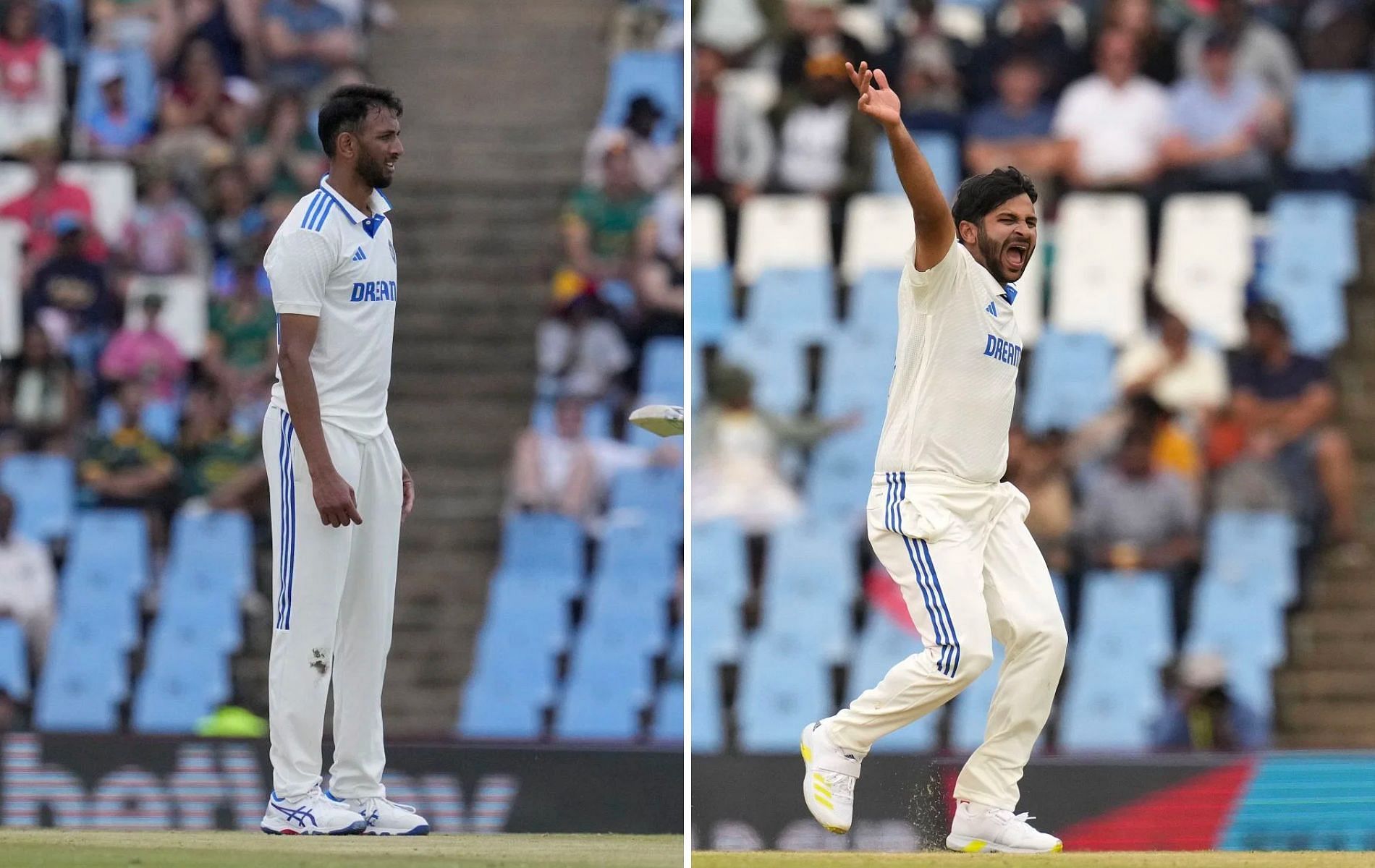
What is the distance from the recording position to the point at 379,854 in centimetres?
570

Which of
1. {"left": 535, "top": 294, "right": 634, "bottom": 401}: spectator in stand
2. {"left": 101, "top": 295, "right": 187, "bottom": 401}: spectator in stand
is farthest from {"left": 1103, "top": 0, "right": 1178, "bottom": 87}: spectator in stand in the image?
{"left": 101, "top": 295, "right": 187, "bottom": 401}: spectator in stand

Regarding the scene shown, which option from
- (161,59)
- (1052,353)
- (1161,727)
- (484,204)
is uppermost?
(161,59)

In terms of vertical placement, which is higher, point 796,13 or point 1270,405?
point 796,13

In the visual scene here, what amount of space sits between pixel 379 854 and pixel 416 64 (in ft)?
35.6

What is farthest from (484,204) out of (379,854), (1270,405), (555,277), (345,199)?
(379,854)

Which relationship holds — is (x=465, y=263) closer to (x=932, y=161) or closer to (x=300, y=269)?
(x=932, y=161)

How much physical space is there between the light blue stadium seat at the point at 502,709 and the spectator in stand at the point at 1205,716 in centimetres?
315

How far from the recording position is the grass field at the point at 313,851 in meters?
5.55

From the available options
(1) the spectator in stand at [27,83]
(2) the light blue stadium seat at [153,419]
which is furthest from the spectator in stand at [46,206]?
(2) the light blue stadium seat at [153,419]

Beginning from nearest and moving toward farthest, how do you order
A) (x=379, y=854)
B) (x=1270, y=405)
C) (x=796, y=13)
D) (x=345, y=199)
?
(x=379, y=854) → (x=345, y=199) → (x=1270, y=405) → (x=796, y=13)

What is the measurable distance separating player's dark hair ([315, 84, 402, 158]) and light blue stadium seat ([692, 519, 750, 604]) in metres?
6.01

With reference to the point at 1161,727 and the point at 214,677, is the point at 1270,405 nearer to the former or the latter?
the point at 1161,727

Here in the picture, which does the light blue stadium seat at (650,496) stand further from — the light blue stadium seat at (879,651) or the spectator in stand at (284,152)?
the spectator in stand at (284,152)

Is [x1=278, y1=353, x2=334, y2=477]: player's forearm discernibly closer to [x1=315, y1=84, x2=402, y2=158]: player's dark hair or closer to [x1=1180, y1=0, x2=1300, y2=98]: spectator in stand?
[x1=315, y1=84, x2=402, y2=158]: player's dark hair
